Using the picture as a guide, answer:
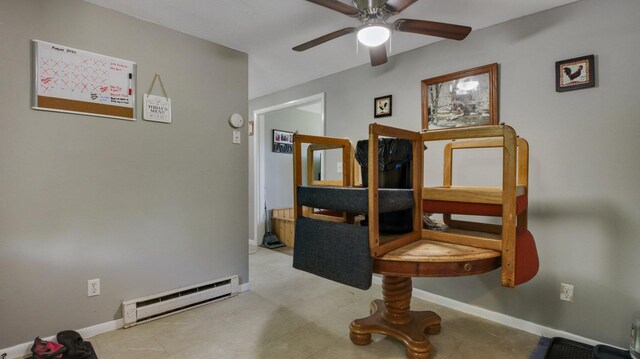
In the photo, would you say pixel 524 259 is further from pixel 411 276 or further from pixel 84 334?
pixel 84 334

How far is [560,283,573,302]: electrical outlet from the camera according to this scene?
75.3 inches

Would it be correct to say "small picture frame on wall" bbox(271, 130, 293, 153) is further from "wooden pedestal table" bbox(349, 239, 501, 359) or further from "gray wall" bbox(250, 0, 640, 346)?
"wooden pedestal table" bbox(349, 239, 501, 359)

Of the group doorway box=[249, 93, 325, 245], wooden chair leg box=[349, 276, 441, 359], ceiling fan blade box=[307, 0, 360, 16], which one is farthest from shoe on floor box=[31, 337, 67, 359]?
doorway box=[249, 93, 325, 245]

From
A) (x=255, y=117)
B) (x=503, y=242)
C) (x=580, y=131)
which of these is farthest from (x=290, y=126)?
(x=503, y=242)

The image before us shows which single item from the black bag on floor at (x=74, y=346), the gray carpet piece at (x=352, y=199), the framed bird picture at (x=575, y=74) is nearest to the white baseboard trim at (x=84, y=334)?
the black bag on floor at (x=74, y=346)

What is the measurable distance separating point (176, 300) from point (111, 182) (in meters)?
0.96

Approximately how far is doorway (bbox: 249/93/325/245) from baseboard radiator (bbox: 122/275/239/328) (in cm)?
176

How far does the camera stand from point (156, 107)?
2.21 metres

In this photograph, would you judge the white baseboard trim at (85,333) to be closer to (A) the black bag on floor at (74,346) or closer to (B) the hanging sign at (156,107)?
(A) the black bag on floor at (74,346)

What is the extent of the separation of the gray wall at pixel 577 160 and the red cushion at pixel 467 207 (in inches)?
28.7

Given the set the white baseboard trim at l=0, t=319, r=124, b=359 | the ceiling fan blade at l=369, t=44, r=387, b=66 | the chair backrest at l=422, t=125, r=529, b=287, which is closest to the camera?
the chair backrest at l=422, t=125, r=529, b=287

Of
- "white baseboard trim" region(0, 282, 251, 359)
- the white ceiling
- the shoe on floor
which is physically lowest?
"white baseboard trim" region(0, 282, 251, 359)

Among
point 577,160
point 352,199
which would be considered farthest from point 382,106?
point 352,199

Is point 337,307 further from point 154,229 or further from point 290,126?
point 290,126
